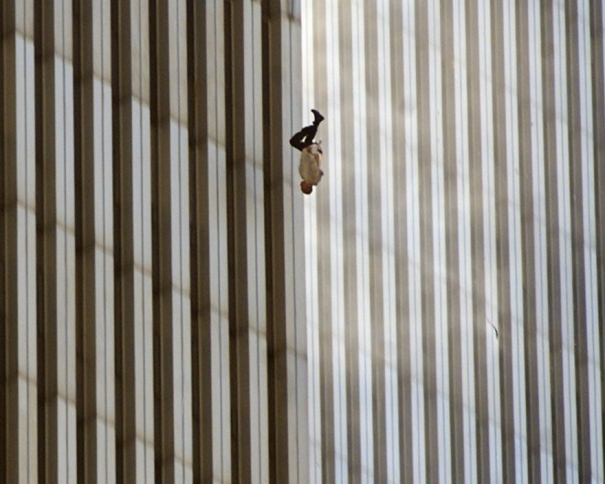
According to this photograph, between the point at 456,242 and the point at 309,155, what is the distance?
3469 mm

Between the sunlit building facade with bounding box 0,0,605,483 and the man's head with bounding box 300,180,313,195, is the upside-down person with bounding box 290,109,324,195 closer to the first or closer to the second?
the man's head with bounding box 300,180,313,195

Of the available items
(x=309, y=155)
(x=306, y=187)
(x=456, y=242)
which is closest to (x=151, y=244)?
(x=306, y=187)

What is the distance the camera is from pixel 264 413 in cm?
1677

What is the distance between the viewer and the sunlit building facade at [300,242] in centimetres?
1546

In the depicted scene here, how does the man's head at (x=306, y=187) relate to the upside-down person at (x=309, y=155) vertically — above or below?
below

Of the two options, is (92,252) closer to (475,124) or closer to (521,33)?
(475,124)

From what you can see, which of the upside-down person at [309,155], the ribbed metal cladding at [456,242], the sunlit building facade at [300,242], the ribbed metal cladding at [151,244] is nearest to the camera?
the ribbed metal cladding at [151,244]

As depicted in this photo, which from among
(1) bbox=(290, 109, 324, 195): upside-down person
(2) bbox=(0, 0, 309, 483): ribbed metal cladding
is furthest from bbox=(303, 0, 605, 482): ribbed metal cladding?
(1) bbox=(290, 109, 324, 195): upside-down person

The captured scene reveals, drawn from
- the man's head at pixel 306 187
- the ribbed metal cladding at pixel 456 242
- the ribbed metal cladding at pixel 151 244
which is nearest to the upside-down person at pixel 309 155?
the man's head at pixel 306 187

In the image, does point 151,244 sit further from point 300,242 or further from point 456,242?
point 456,242

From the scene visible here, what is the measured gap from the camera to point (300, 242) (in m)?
17.1

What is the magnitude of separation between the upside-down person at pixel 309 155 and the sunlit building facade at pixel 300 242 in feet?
1.00

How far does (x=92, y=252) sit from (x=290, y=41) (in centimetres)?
335

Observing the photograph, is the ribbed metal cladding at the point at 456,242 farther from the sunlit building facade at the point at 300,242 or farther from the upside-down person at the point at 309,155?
the upside-down person at the point at 309,155
